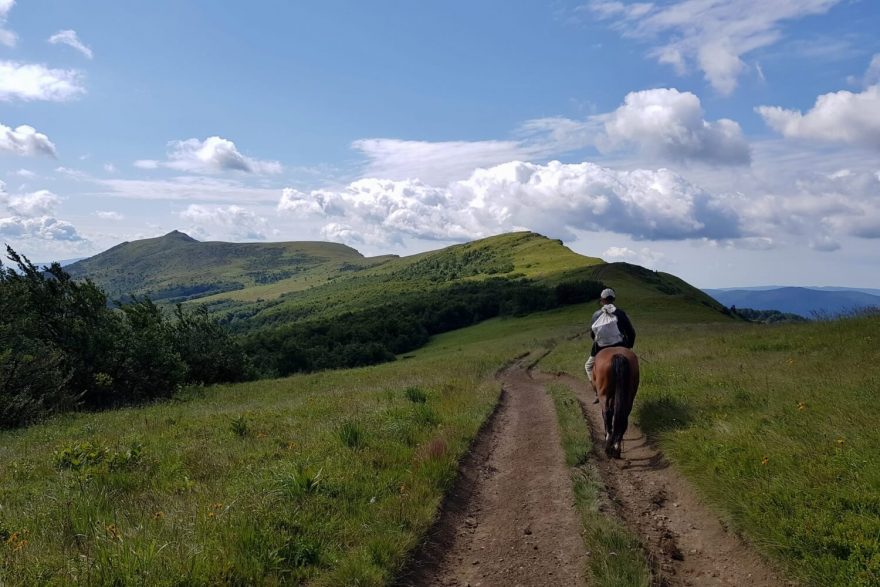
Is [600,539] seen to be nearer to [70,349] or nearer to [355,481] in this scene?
[355,481]

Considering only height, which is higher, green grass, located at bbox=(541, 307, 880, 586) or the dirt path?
green grass, located at bbox=(541, 307, 880, 586)

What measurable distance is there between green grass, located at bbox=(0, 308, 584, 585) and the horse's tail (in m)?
2.79

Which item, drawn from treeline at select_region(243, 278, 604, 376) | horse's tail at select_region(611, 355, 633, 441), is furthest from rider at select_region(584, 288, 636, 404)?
treeline at select_region(243, 278, 604, 376)

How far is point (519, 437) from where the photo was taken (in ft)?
39.0

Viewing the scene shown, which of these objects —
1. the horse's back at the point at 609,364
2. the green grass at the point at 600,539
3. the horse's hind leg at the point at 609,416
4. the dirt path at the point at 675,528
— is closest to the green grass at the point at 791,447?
the dirt path at the point at 675,528

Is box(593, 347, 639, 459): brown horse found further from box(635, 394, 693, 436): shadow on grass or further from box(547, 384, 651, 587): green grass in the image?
box(635, 394, 693, 436): shadow on grass

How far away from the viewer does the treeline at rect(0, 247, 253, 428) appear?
22.6 meters

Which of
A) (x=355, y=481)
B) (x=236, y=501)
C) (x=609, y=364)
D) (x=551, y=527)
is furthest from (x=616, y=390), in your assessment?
(x=236, y=501)

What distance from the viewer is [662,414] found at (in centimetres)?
1114

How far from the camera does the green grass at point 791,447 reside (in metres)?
5.16

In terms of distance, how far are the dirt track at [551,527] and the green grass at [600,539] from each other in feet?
0.44

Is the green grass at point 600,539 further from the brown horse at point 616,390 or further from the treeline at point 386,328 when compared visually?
the treeline at point 386,328

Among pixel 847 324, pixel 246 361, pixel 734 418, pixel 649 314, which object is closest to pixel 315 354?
pixel 246 361

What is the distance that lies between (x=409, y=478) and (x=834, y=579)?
496 centimetres
